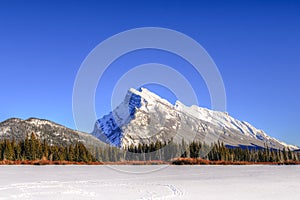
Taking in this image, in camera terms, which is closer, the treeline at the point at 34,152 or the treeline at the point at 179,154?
the treeline at the point at 34,152

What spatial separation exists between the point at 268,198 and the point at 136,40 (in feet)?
59.2

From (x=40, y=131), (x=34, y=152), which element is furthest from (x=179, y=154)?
(x=40, y=131)

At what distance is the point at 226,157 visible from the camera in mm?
111625

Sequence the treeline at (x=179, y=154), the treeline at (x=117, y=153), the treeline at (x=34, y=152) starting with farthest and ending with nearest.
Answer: the treeline at (x=179, y=154), the treeline at (x=117, y=153), the treeline at (x=34, y=152)

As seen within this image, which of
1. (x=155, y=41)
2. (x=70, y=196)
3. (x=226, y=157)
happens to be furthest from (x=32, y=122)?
(x=70, y=196)

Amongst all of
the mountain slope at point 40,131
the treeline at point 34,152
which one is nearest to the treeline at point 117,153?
the treeline at point 34,152

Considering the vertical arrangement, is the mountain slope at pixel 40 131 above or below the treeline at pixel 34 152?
above

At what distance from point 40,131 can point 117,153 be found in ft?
250

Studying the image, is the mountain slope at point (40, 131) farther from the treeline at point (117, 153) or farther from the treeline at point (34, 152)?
the treeline at point (34, 152)

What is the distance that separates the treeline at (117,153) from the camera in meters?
90.9

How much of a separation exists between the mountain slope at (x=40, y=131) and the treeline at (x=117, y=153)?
5492 cm

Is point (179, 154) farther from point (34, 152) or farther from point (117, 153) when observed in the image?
point (34, 152)

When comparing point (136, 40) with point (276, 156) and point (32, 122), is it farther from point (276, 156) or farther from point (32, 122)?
point (32, 122)

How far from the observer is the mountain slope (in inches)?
6821
